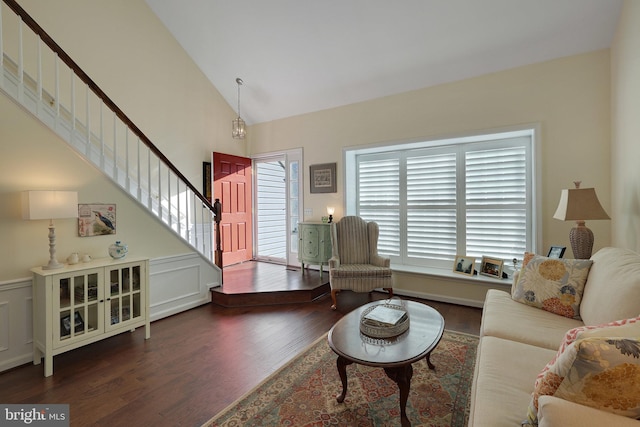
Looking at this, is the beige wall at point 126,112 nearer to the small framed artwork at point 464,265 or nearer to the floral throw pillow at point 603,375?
the small framed artwork at point 464,265

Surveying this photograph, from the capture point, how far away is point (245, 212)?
17.8 feet

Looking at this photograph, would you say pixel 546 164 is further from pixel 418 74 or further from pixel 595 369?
pixel 595 369

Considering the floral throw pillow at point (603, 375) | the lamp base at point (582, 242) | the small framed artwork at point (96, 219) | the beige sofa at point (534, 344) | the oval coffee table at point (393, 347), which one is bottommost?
the oval coffee table at point (393, 347)

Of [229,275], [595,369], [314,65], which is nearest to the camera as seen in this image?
[595,369]

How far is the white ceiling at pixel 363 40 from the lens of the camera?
2.87 metres

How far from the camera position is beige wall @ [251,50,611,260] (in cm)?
295

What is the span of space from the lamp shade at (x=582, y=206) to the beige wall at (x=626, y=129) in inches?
8.5

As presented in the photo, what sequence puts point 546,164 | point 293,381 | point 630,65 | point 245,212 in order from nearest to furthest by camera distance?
point 293,381 → point 630,65 → point 546,164 → point 245,212

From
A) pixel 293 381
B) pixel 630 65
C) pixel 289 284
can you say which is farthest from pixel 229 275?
pixel 630 65

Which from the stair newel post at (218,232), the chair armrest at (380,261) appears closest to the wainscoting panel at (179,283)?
the stair newel post at (218,232)

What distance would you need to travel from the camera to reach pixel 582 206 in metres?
2.46

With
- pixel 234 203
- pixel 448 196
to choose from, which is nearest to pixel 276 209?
pixel 234 203

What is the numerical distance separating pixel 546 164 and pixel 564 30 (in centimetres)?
128

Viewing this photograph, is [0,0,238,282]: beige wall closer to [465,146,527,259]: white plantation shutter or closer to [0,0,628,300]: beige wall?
[0,0,628,300]: beige wall
